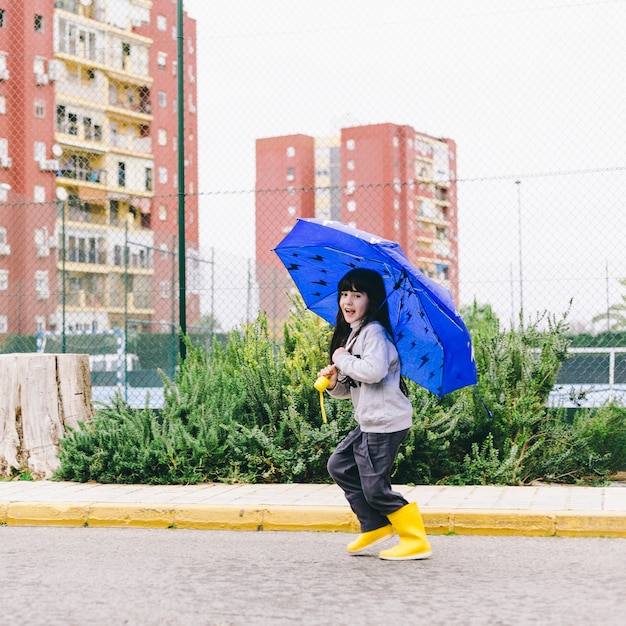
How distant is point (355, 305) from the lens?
5820mm

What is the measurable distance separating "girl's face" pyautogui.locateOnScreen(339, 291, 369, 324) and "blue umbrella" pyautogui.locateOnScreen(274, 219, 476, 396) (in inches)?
6.0

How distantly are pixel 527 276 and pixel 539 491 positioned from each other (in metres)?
3.94

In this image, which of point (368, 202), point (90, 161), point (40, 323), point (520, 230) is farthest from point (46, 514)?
point (90, 161)

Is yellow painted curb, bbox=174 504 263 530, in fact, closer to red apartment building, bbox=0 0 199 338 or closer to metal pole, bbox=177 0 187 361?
metal pole, bbox=177 0 187 361

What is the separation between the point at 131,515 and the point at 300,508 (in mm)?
1207

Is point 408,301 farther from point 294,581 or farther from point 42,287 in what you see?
point 42,287

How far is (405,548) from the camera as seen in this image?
19.1 ft

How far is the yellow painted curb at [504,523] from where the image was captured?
6711 millimetres

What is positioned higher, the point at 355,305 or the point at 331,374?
the point at 355,305

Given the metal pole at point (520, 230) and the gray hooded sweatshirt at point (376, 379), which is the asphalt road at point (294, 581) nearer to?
the gray hooded sweatshirt at point (376, 379)

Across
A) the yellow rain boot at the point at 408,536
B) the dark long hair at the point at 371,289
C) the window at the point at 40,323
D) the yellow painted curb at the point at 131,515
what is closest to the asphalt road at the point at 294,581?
the yellow rain boot at the point at 408,536

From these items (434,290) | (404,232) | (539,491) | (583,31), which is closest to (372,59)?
A: (583,31)

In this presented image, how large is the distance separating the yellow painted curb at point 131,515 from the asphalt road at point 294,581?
285mm

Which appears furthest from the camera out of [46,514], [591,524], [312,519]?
[46,514]
